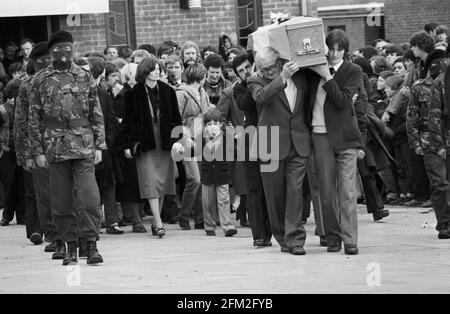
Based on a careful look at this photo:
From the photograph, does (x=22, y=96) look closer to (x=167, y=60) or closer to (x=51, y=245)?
(x=51, y=245)

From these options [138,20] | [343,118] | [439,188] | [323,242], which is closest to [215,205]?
[323,242]

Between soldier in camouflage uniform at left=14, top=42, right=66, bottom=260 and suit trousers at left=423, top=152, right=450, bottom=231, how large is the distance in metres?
4.14

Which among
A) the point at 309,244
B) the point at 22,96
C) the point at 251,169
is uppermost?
the point at 22,96

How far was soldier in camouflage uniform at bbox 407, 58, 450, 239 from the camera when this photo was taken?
14.1 meters

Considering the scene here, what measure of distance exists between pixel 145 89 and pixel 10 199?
3262mm

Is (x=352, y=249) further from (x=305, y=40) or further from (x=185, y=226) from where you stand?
(x=185, y=226)

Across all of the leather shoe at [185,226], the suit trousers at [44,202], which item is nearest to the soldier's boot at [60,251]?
the suit trousers at [44,202]

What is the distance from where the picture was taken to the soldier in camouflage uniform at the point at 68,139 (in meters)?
12.3

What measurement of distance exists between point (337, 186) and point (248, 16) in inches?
488

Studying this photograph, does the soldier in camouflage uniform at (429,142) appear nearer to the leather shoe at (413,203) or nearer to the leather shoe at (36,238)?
the leather shoe at (413,203)

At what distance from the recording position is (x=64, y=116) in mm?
12297

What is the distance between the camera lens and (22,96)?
1313cm

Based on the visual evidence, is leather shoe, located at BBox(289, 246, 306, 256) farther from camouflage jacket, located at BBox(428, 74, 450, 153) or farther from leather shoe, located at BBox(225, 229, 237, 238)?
leather shoe, located at BBox(225, 229, 237, 238)
